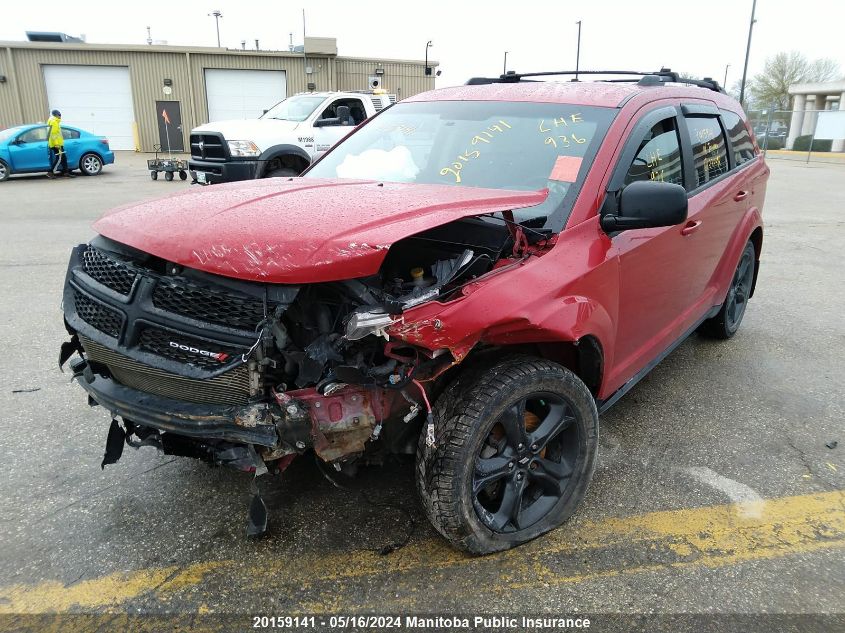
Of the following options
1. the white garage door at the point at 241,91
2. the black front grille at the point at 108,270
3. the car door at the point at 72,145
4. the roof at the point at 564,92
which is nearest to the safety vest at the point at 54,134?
the car door at the point at 72,145

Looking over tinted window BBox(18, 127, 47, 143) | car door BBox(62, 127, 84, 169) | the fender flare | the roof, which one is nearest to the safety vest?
tinted window BBox(18, 127, 47, 143)

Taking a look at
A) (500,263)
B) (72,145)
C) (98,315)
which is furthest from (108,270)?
(72,145)

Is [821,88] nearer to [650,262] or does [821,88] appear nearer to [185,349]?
[650,262]

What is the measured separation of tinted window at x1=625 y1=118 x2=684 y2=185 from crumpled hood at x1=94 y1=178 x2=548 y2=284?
2.79ft

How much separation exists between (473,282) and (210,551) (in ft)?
5.18

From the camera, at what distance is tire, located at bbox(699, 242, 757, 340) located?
496 centimetres

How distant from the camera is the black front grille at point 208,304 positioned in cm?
221

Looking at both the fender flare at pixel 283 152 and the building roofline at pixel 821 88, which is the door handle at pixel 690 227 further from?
the building roofline at pixel 821 88

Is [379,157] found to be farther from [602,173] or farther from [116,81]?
[116,81]

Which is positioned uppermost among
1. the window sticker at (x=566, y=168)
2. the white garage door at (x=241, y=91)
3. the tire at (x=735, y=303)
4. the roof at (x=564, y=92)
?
the white garage door at (x=241, y=91)

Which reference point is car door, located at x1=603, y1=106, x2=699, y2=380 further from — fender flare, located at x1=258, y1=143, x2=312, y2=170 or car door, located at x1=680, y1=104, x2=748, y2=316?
fender flare, located at x1=258, y1=143, x2=312, y2=170

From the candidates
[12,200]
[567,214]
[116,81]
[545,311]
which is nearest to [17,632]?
[545,311]

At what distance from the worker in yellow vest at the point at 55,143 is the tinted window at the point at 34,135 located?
0.43 feet

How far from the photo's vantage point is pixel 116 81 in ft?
101
